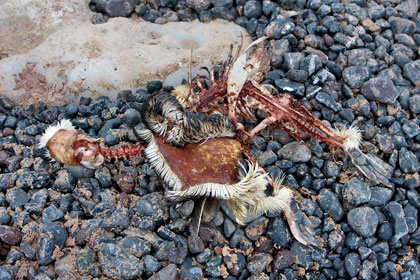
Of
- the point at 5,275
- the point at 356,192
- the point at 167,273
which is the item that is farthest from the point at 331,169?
the point at 5,275

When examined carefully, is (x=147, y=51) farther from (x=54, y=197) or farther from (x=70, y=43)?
(x=54, y=197)

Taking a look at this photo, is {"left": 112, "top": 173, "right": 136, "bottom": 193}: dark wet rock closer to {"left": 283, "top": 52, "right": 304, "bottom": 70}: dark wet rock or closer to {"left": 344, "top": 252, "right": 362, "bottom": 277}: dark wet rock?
{"left": 344, "top": 252, "right": 362, "bottom": 277}: dark wet rock

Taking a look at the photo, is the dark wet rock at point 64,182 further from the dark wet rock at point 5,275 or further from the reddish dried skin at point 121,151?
the dark wet rock at point 5,275

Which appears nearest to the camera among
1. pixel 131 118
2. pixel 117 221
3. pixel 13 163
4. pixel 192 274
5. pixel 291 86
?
pixel 192 274

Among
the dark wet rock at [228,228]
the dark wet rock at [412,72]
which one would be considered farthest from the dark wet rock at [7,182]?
the dark wet rock at [412,72]

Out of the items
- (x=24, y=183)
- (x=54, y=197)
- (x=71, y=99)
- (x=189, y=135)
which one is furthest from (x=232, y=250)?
(x=71, y=99)

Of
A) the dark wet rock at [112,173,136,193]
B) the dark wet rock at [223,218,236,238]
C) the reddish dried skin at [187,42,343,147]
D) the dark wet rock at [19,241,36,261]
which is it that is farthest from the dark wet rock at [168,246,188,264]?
the reddish dried skin at [187,42,343,147]

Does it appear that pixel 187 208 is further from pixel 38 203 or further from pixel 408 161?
pixel 408 161
